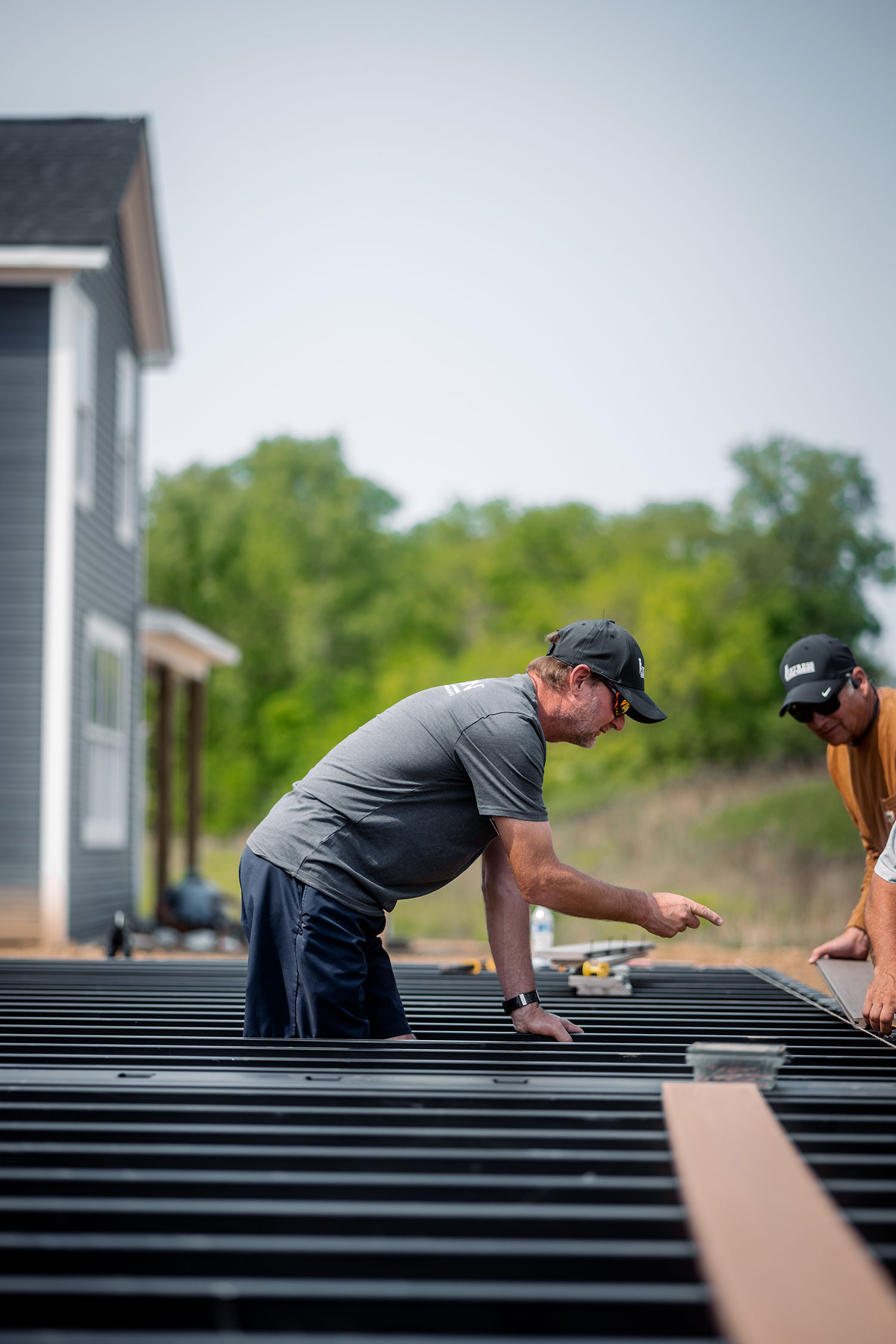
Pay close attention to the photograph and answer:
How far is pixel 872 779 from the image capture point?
4398mm

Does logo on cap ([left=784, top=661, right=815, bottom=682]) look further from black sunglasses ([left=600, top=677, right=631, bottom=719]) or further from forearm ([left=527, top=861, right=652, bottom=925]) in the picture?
forearm ([left=527, top=861, right=652, bottom=925])

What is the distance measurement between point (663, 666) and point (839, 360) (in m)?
17.3

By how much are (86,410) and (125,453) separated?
1.53 meters

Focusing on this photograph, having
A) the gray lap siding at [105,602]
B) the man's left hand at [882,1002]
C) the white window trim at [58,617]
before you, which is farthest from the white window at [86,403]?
the man's left hand at [882,1002]

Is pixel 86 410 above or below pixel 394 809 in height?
above

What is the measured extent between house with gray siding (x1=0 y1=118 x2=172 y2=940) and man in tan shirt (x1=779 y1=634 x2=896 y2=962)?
7.65 metres

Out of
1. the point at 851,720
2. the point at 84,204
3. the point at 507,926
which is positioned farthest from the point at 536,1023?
the point at 84,204

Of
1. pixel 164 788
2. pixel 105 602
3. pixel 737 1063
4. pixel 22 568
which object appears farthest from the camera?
pixel 164 788

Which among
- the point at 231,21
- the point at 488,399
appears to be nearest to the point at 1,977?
the point at 231,21

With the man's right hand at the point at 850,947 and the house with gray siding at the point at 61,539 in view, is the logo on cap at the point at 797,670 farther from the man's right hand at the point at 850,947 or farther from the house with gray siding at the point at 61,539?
the house with gray siding at the point at 61,539

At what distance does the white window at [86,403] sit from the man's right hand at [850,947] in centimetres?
864

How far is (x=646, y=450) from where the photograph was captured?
44.7 m

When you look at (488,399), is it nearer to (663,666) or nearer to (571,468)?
(571,468)

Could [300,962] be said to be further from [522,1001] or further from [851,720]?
[851,720]
